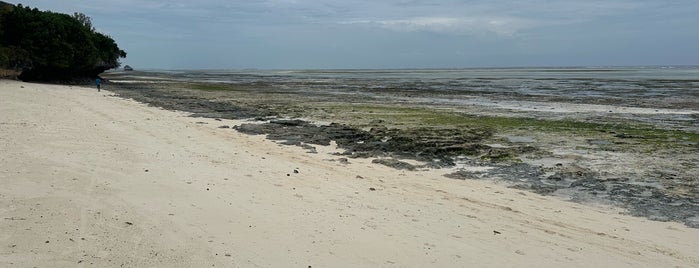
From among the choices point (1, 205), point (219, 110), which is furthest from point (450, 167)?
point (219, 110)

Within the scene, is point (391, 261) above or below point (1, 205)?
below

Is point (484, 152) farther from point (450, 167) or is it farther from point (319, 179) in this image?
point (319, 179)

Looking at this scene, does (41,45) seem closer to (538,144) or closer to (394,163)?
(394,163)

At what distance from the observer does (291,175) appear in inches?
364

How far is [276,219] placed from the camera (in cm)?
627

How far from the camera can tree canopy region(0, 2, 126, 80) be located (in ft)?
133

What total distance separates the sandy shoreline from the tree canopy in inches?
1416

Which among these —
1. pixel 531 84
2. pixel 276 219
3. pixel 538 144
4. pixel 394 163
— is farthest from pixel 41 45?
pixel 531 84

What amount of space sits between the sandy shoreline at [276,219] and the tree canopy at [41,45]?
35958 millimetres

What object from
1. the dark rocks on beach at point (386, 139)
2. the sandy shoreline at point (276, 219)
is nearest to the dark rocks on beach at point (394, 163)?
the sandy shoreline at point (276, 219)

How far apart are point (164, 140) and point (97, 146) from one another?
205 centimetres

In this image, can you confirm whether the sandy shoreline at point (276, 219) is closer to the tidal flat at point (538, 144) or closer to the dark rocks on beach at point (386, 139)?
the tidal flat at point (538, 144)

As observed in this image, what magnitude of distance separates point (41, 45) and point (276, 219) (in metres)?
45.0

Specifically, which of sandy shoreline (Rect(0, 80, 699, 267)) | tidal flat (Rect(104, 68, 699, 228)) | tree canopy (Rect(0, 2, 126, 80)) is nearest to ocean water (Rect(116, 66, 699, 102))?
tidal flat (Rect(104, 68, 699, 228))
